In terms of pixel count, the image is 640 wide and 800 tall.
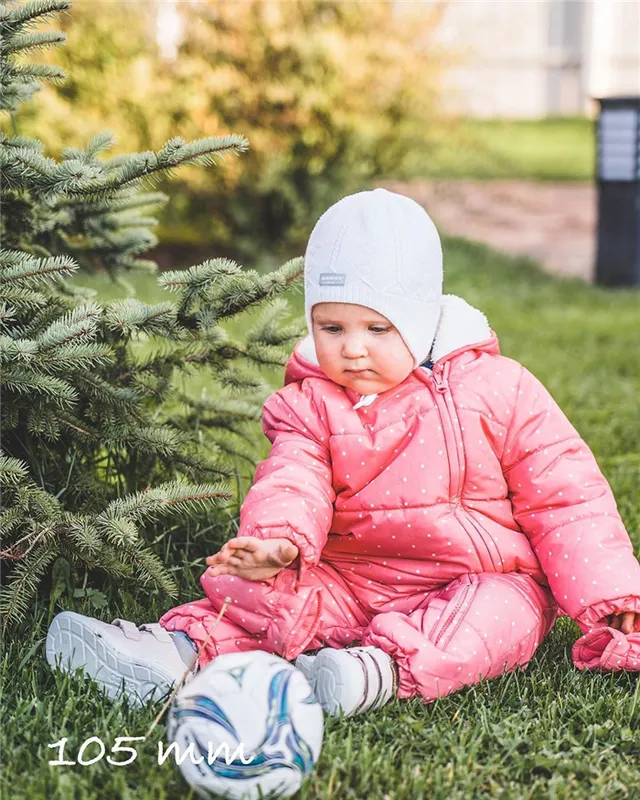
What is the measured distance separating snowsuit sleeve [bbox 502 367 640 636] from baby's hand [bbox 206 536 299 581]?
0.56 meters

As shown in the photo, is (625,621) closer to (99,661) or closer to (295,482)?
(295,482)

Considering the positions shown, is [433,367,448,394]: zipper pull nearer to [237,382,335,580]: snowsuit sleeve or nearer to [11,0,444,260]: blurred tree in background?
[237,382,335,580]: snowsuit sleeve

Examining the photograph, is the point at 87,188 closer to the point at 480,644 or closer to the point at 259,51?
the point at 480,644

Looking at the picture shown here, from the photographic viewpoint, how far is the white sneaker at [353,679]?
84.9 inches

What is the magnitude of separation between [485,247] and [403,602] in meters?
7.45

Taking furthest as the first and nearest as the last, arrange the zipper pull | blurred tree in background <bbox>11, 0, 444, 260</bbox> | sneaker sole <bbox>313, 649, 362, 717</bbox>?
1. blurred tree in background <bbox>11, 0, 444, 260</bbox>
2. the zipper pull
3. sneaker sole <bbox>313, 649, 362, 717</bbox>

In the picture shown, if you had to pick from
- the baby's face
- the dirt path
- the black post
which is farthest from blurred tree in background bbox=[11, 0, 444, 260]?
the baby's face

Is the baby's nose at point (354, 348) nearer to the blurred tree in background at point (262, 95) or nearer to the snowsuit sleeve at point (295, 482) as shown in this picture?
the snowsuit sleeve at point (295, 482)

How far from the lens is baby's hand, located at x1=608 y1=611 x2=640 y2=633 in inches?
93.2

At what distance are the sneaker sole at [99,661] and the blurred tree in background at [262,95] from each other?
585 centimetres

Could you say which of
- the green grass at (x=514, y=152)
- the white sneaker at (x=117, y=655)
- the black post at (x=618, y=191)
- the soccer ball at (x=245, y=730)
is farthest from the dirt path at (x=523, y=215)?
the soccer ball at (x=245, y=730)

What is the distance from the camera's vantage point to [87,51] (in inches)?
317

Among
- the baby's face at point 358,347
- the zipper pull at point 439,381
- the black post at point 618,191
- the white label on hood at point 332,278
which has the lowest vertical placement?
the black post at point 618,191

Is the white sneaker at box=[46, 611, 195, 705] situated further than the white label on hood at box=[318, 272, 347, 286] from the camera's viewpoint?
No
